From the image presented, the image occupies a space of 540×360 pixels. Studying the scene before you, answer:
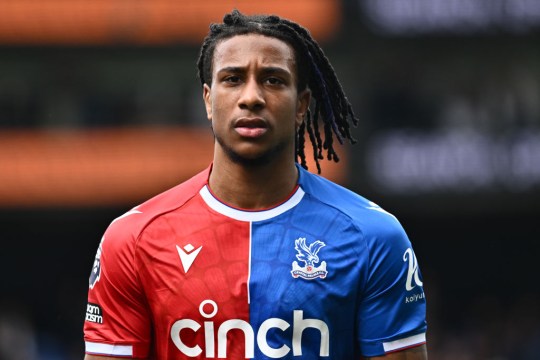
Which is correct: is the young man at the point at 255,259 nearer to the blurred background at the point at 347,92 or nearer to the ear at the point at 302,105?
the ear at the point at 302,105

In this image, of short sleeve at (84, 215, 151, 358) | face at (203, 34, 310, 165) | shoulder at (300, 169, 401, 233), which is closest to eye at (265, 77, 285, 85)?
face at (203, 34, 310, 165)

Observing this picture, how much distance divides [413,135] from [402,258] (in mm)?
12704

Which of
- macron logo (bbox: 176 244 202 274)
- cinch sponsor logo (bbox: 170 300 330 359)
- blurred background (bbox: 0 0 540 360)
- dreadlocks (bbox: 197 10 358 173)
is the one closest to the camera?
cinch sponsor logo (bbox: 170 300 330 359)

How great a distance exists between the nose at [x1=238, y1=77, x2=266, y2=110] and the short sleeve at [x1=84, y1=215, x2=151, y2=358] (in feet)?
2.30

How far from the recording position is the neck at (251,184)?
17.7 feet

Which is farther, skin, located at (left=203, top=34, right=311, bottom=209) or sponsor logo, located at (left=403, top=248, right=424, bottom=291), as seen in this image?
sponsor logo, located at (left=403, top=248, right=424, bottom=291)

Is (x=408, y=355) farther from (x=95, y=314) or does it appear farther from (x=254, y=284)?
(x=95, y=314)

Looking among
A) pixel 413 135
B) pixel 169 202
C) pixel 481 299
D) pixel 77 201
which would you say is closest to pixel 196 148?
pixel 77 201

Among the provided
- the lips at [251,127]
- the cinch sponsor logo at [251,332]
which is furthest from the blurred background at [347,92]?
the lips at [251,127]

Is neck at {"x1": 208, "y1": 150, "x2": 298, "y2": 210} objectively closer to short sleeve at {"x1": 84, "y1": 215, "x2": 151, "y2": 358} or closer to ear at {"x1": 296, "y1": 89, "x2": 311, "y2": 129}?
ear at {"x1": 296, "y1": 89, "x2": 311, "y2": 129}

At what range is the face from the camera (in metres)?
5.18

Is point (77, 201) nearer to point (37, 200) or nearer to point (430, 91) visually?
point (37, 200)

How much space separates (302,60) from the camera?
546 centimetres

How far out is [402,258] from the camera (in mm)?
5328
